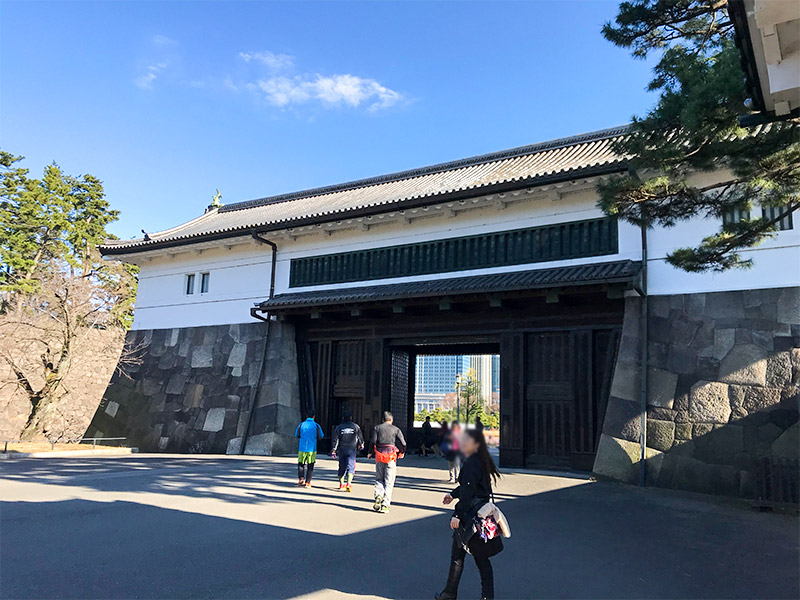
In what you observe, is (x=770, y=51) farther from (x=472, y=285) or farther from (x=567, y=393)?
(x=567, y=393)

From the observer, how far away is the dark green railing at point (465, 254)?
13492 mm

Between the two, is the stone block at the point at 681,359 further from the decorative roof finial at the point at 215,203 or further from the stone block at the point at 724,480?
the decorative roof finial at the point at 215,203

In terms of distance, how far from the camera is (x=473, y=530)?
4320mm

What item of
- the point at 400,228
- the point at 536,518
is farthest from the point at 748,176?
the point at 400,228

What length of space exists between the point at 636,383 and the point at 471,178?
28.8 ft

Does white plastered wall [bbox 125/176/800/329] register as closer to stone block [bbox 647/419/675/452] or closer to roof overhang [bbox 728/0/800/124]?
stone block [bbox 647/419/675/452]

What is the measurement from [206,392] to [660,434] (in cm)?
1419

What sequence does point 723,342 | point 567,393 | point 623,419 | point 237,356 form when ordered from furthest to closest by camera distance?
point 237,356
point 567,393
point 623,419
point 723,342

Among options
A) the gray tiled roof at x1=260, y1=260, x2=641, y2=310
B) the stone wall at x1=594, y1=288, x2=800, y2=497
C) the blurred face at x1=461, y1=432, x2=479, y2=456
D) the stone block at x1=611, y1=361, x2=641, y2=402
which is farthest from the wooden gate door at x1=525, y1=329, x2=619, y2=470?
the blurred face at x1=461, y1=432, x2=479, y2=456

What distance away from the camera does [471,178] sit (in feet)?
59.3

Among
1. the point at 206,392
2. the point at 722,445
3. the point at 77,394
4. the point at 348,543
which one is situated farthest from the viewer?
the point at 77,394

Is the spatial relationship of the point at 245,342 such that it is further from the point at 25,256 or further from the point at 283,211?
the point at 25,256

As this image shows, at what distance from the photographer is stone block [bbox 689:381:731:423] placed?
36.5 ft

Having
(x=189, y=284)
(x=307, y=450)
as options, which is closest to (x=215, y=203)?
(x=189, y=284)
